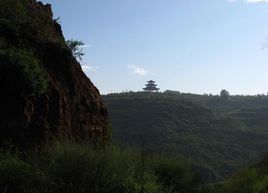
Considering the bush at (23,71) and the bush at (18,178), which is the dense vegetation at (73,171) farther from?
the bush at (23,71)

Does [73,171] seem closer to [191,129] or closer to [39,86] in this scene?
[39,86]

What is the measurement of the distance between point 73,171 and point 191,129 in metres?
63.5

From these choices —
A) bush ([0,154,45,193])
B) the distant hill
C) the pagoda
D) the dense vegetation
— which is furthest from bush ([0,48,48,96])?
the pagoda

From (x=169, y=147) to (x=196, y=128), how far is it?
59.7 feet

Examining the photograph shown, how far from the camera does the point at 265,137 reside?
74.1 m

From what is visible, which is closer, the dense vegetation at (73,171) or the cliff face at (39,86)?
the dense vegetation at (73,171)

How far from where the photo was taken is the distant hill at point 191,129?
60.7 meters

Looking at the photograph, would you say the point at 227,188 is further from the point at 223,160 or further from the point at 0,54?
the point at 223,160

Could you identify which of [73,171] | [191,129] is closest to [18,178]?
[73,171]

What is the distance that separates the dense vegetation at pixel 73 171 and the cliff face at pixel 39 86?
1.00 meters

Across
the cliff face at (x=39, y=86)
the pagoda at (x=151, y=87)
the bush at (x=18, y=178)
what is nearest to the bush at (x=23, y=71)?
the cliff face at (x=39, y=86)

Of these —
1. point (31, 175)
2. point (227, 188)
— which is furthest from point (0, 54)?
point (227, 188)

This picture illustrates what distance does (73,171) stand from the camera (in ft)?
46.1

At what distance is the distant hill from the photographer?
60.7m
